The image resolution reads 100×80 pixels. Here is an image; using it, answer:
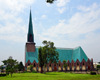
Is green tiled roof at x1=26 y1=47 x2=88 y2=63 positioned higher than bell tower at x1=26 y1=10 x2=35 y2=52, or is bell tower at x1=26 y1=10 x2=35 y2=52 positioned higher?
bell tower at x1=26 y1=10 x2=35 y2=52

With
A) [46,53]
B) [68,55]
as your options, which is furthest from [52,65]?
[46,53]

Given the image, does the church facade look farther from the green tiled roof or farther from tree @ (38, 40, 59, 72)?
tree @ (38, 40, 59, 72)

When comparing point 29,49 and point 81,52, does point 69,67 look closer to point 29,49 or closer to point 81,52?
point 81,52

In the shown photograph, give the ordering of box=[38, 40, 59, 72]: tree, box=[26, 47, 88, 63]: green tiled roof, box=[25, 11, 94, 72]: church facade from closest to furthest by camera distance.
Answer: box=[38, 40, 59, 72]: tree < box=[25, 11, 94, 72]: church facade < box=[26, 47, 88, 63]: green tiled roof

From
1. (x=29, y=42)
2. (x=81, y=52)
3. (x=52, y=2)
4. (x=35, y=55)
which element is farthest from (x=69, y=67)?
(x=52, y=2)

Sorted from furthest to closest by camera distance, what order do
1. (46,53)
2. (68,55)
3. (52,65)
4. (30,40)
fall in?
(68,55)
(52,65)
(30,40)
(46,53)

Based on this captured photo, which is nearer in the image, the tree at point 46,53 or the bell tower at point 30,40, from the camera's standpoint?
the tree at point 46,53

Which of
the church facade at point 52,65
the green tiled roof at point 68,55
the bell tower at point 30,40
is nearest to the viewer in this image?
the church facade at point 52,65

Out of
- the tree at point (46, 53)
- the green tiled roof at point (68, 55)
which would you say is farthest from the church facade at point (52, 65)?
the tree at point (46, 53)

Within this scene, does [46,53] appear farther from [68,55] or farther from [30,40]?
[68,55]

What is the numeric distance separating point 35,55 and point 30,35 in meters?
15.7

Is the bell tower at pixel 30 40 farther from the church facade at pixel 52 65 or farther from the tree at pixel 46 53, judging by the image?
the tree at pixel 46 53

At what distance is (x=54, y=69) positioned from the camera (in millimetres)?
97750

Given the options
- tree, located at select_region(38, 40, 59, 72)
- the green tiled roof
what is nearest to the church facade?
the green tiled roof
